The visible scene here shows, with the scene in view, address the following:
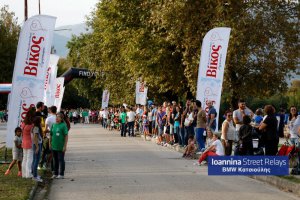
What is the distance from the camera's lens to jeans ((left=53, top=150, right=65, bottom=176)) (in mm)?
18312

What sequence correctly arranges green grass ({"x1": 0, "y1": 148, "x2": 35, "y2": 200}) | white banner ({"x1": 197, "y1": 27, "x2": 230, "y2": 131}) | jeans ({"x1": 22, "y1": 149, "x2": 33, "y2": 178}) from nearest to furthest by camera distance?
green grass ({"x1": 0, "y1": 148, "x2": 35, "y2": 200})
jeans ({"x1": 22, "y1": 149, "x2": 33, "y2": 178})
white banner ({"x1": 197, "y1": 27, "x2": 230, "y2": 131})

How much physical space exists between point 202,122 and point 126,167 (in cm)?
482

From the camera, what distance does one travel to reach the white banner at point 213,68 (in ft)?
85.0

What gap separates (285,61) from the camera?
40719mm

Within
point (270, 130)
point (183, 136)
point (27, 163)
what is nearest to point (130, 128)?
point (183, 136)

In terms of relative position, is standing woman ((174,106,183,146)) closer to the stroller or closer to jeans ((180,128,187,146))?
jeans ((180,128,187,146))

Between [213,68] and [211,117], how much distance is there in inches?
68.8

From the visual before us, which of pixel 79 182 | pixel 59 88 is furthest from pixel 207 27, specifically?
pixel 79 182

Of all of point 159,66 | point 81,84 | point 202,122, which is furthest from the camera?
point 81,84

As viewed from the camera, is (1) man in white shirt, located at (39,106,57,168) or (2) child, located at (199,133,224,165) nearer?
(1) man in white shirt, located at (39,106,57,168)

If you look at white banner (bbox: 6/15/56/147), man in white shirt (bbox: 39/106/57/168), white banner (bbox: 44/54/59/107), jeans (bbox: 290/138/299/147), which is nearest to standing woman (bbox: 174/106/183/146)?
white banner (bbox: 44/54/59/107)

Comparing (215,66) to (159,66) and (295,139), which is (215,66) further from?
(159,66)

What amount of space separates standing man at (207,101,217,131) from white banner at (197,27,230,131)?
0.23 meters

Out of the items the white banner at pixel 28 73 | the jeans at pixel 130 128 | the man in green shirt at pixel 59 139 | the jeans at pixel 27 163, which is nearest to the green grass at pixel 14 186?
the jeans at pixel 27 163
